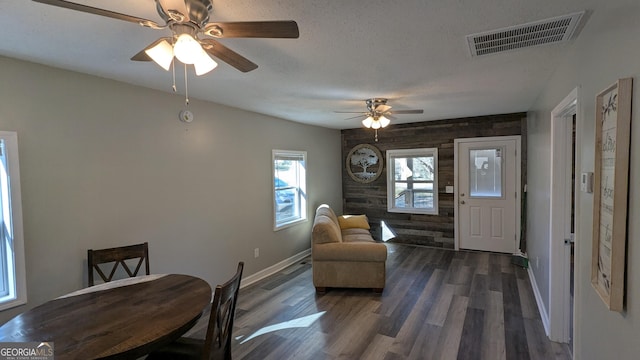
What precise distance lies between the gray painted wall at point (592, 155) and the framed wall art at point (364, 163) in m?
3.74

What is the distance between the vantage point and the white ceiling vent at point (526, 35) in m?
1.71

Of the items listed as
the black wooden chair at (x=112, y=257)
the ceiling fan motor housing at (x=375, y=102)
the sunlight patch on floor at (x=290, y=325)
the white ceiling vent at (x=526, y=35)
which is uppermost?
the white ceiling vent at (x=526, y=35)

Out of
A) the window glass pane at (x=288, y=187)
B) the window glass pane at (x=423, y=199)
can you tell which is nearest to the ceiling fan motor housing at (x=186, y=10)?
the window glass pane at (x=288, y=187)

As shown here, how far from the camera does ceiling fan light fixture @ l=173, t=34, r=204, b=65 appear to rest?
1.32 metres

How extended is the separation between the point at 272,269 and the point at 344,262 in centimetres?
132

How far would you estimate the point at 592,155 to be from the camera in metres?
1.65

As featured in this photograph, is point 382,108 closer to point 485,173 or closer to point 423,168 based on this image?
point 423,168

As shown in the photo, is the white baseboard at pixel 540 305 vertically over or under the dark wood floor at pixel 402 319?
over

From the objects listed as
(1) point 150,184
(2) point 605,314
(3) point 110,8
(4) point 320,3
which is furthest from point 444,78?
(1) point 150,184

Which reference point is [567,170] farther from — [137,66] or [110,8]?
[137,66]

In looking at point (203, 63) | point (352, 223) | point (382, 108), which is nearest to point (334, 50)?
point (203, 63)

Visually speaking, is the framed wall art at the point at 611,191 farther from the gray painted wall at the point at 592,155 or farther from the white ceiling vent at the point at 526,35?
the white ceiling vent at the point at 526,35

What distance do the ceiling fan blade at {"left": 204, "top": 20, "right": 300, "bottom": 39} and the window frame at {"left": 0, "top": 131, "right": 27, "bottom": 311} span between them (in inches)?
72.2

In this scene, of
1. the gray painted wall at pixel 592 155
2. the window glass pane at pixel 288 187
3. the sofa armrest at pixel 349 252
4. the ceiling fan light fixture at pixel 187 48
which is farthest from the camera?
the window glass pane at pixel 288 187
